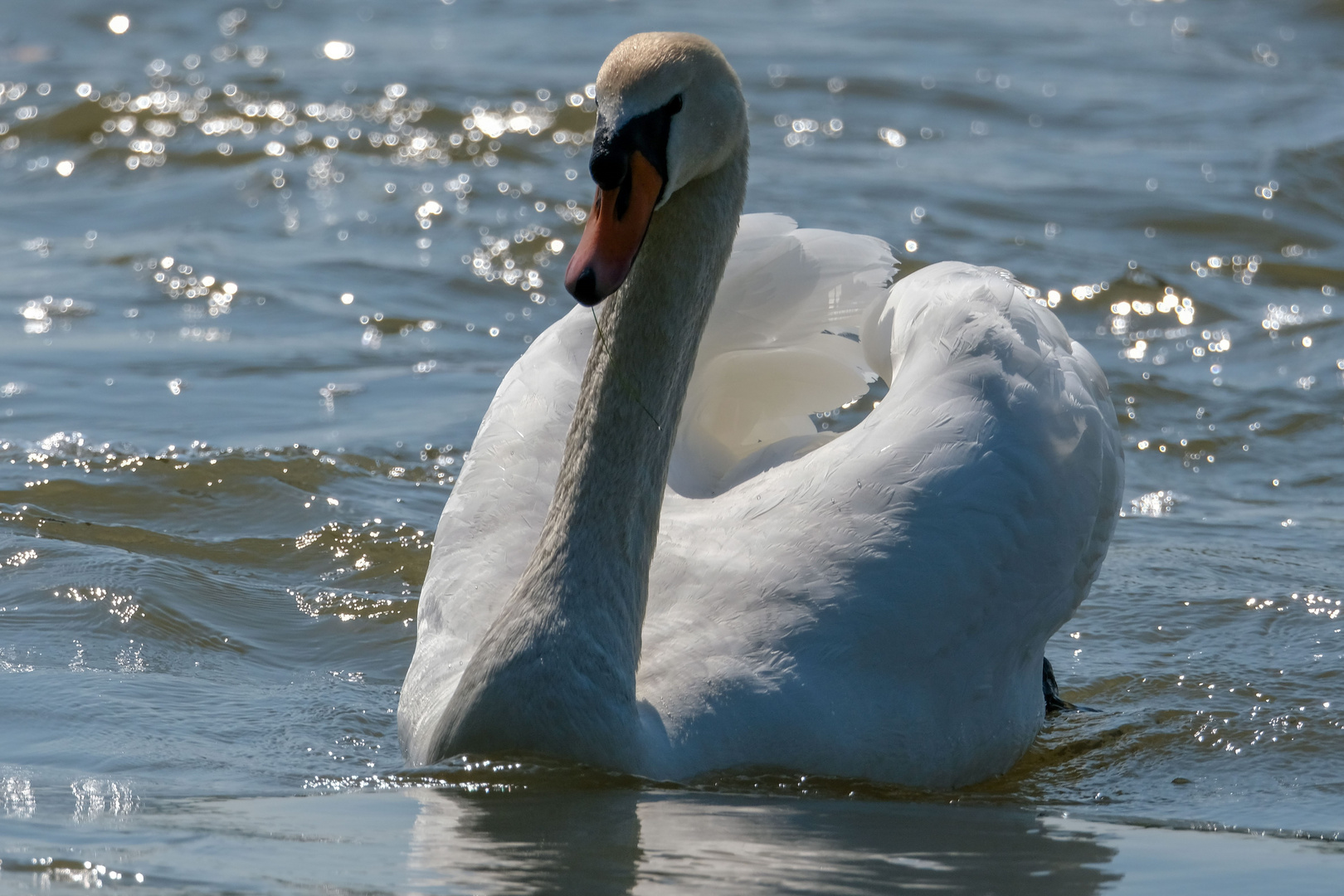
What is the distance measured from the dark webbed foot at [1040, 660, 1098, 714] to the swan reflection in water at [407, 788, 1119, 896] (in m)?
1.28

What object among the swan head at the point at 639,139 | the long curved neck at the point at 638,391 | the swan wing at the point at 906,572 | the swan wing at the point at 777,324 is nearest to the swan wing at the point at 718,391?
the swan wing at the point at 777,324

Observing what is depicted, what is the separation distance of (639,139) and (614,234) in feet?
0.74

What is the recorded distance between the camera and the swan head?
3.94 m

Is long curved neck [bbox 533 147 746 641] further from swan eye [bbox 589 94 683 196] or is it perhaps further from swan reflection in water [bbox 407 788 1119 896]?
swan reflection in water [bbox 407 788 1119 896]

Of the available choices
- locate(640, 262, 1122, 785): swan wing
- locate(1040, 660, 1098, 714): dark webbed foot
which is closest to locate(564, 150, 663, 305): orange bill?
locate(640, 262, 1122, 785): swan wing

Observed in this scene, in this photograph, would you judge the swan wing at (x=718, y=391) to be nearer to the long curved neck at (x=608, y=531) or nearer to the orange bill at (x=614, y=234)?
the long curved neck at (x=608, y=531)

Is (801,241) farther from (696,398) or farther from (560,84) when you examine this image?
(560,84)

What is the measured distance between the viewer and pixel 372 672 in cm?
560

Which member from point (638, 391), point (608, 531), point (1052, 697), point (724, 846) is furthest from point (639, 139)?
point (1052, 697)

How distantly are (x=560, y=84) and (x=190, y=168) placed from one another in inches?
115

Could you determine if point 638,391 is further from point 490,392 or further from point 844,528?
point 490,392

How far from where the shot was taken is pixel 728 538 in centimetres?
472

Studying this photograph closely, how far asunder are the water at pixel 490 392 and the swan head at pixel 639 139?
1.09 meters

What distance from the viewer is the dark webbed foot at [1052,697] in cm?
546
